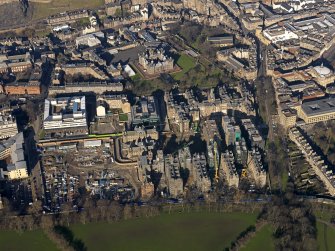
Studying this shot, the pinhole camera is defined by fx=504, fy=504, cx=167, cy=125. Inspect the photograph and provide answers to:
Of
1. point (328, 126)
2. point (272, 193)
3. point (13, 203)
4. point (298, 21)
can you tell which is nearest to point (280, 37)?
point (298, 21)

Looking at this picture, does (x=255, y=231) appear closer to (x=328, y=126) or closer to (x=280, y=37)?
(x=328, y=126)

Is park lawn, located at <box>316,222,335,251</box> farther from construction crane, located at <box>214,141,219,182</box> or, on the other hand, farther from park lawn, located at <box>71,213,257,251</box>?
construction crane, located at <box>214,141,219,182</box>

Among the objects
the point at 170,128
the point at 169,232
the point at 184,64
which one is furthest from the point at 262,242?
the point at 184,64

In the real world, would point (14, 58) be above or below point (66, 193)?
above

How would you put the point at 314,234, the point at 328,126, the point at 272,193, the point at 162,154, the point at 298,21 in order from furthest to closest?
1. the point at 298,21
2. the point at 328,126
3. the point at 162,154
4. the point at 272,193
5. the point at 314,234

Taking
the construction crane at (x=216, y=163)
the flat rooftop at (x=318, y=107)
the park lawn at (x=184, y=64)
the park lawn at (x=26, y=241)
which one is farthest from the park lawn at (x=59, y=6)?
the park lawn at (x=26, y=241)

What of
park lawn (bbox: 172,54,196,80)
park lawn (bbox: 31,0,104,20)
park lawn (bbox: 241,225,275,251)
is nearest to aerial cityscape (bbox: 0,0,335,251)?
park lawn (bbox: 241,225,275,251)

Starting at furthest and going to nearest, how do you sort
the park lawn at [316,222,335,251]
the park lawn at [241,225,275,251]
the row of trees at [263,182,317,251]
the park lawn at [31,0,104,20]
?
the park lawn at [31,0,104,20] < the park lawn at [241,225,275,251] < the park lawn at [316,222,335,251] < the row of trees at [263,182,317,251]
